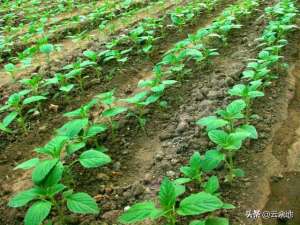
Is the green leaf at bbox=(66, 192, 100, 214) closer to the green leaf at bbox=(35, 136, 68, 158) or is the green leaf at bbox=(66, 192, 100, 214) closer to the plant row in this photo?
the plant row

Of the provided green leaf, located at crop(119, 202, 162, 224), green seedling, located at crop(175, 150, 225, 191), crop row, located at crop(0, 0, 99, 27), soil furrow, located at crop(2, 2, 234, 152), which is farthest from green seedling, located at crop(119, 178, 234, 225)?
crop row, located at crop(0, 0, 99, 27)

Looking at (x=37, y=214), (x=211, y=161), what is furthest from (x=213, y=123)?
(x=37, y=214)

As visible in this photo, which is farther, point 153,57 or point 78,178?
point 153,57

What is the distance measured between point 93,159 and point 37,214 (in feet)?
1.55

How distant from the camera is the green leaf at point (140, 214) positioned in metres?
2.05

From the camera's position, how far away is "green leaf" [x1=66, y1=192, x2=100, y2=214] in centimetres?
225

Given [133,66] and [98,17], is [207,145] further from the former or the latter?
[98,17]

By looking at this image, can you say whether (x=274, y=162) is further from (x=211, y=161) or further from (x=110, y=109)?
(x=110, y=109)

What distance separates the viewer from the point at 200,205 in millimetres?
2043

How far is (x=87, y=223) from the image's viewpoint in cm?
248

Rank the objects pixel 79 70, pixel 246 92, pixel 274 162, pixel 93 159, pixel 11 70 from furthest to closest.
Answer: pixel 11 70 < pixel 79 70 < pixel 246 92 < pixel 274 162 < pixel 93 159

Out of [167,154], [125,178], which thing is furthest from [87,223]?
[167,154]

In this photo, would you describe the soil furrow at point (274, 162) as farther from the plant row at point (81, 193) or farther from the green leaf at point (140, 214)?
the green leaf at point (140, 214)

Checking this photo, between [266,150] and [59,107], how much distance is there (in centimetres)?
206
